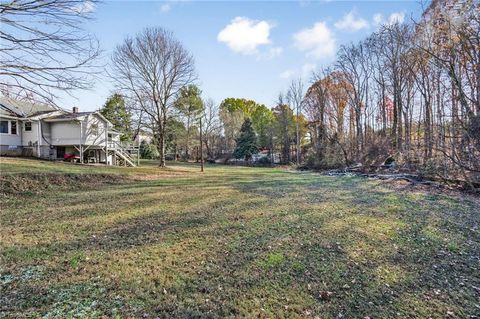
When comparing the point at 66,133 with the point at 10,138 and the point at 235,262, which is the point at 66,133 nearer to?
the point at 10,138

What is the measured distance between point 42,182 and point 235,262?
9.17m

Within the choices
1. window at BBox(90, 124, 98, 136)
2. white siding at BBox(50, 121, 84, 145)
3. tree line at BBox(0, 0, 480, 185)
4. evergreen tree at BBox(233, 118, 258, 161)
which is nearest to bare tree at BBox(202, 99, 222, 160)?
tree line at BBox(0, 0, 480, 185)

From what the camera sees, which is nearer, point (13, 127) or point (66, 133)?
point (13, 127)

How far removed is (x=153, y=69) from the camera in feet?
73.7

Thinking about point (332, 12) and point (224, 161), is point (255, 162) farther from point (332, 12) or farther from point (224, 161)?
point (332, 12)

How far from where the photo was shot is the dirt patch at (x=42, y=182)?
28.0ft

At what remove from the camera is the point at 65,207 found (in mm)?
6883

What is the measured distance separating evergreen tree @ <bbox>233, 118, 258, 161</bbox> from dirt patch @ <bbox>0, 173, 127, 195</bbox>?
87.4ft

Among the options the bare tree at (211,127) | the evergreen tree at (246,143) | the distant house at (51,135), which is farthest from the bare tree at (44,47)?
the bare tree at (211,127)

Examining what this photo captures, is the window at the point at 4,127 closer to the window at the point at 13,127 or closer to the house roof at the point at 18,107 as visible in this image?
the window at the point at 13,127

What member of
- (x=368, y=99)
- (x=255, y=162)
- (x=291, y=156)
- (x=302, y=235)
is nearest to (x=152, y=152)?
(x=255, y=162)

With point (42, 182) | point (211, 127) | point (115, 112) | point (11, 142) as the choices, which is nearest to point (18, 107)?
point (42, 182)

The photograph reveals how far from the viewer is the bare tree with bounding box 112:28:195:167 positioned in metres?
22.1

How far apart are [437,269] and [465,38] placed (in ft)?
17.0
